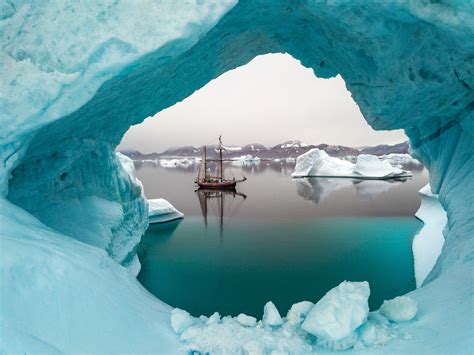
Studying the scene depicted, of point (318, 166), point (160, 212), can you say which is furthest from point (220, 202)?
point (318, 166)

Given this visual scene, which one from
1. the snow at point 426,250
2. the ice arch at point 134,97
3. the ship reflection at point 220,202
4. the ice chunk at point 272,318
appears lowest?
the ship reflection at point 220,202

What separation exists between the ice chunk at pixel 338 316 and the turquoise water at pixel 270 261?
12.2ft

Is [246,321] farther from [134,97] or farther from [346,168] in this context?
[346,168]

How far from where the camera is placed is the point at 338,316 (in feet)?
7.76

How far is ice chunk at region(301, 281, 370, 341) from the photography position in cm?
231

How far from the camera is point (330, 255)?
9.23m

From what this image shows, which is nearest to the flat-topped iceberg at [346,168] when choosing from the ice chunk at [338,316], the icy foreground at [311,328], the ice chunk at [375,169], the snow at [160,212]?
the ice chunk at [375,169]

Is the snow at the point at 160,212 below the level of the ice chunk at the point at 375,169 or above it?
below

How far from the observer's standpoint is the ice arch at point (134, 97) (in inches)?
92.7

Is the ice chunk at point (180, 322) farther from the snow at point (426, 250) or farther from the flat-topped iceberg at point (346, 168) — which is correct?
the flat-topped iceberg at point (346, 168)

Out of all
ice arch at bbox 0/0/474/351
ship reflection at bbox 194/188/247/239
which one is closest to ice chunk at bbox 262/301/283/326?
ice arch at bbox 0/0/474/351

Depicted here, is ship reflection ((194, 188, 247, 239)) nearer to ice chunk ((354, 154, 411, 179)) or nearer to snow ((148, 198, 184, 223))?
snow ((148, 198, 184, 223))

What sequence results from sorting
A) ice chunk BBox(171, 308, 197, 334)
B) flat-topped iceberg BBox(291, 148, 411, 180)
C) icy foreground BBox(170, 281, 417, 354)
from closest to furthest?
icy foreground BBox(170, 281, 417, 354), ice chunk BBox(171, 308, 197, 334), flat-topped iceberg BBox(291, 148, 411, 180)

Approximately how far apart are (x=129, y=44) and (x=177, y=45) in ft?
1.46
